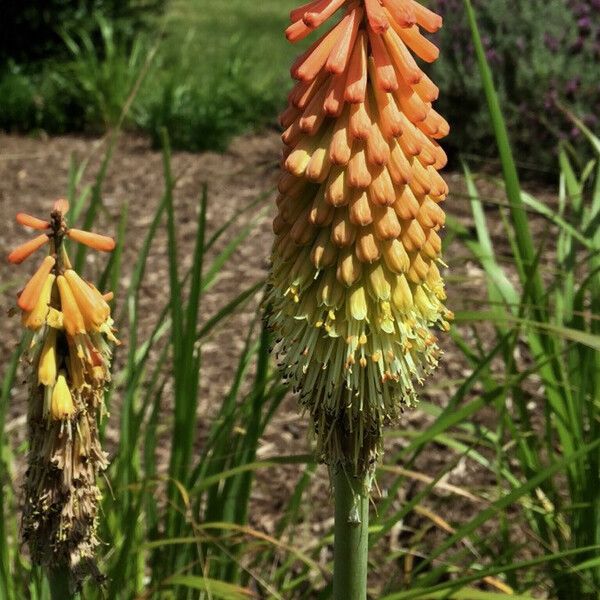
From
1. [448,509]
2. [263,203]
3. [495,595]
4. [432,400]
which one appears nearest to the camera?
[495,595]

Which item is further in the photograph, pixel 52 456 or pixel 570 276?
pixel 570 276

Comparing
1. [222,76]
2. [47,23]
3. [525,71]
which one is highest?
[47,23]

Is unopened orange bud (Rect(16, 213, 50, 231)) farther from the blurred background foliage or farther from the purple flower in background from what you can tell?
the purple flower in background

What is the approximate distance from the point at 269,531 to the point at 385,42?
268 cm

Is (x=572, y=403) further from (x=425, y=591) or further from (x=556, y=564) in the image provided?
(x=425, y=591)

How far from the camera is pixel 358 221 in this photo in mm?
1668

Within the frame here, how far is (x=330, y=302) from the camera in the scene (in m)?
1.73

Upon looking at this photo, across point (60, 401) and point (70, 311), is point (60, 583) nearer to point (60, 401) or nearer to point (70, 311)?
point (60, 401)

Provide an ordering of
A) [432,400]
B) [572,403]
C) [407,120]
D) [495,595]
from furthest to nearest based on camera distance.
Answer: [432,400] → [572,403] → [495,595] → [407,120]

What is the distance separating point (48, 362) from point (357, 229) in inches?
22.9

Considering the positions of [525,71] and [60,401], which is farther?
[525,71]

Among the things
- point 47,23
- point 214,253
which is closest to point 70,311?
point 214,253

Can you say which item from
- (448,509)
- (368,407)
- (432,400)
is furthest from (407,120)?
(432,400)

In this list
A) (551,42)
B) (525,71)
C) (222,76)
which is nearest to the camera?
(525,71)
